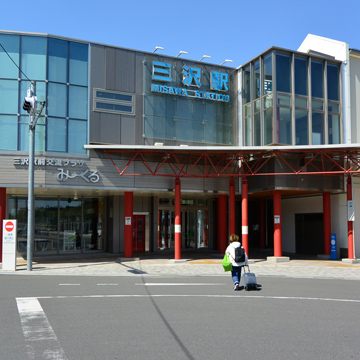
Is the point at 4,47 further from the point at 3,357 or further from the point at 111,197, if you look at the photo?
the point at 3,357

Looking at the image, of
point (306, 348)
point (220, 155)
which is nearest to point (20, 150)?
point (220, 155)

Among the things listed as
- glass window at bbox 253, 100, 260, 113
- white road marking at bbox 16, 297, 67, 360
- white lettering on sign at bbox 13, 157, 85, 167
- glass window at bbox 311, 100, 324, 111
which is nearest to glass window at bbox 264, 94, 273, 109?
glass window at bbox 253, 100, 260, 113

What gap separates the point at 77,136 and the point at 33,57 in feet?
13.4

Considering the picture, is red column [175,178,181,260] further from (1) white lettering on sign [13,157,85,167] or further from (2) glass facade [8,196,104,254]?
(2) glass facade [8,196,104,254]

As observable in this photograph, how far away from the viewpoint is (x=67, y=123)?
21.6 meters

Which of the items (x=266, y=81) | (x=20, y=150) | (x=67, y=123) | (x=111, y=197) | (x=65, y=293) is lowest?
(x=65, y=293)

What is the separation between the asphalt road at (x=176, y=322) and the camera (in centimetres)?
658

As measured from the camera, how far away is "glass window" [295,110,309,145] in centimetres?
2308

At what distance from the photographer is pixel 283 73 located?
75.7 ft

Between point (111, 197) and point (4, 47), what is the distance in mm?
9995

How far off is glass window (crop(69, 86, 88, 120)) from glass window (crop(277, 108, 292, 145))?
31.0ft

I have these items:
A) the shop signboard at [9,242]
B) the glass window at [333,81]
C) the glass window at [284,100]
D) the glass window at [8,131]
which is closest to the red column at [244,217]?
the glass window at [284,100]

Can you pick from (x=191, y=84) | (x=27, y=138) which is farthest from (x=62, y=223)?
(x=191, y=84)

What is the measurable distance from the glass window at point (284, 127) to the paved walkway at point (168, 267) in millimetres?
6048
